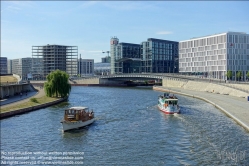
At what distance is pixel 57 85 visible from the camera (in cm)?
8119

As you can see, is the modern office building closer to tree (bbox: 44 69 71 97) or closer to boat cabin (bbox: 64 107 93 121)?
tree (bbox: 44 69 71 97)

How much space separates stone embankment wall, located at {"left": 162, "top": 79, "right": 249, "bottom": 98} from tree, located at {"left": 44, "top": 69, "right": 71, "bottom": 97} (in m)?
42.0

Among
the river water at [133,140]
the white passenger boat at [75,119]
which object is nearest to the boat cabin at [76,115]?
the white passenger boat at [75,119]

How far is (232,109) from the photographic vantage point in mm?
56375

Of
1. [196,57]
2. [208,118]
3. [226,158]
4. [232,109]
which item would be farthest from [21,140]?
[196,57]

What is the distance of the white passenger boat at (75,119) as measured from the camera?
136 feet

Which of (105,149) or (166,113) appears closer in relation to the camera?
(105,149)

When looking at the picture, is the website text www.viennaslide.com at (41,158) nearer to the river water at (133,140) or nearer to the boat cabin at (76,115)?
the river water at (133,140)

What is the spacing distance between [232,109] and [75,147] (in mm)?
32878

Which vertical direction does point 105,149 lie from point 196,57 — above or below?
below

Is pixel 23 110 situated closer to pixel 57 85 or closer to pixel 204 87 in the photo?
pixel 57 85

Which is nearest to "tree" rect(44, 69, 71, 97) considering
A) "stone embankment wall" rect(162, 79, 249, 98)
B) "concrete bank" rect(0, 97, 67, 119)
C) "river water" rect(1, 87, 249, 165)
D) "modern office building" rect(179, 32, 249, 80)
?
"concrete bank" rect(0, 97, 67, 119)

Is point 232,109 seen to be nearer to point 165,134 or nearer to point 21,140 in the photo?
point 165,134

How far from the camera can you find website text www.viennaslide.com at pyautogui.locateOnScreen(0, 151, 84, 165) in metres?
27.8
